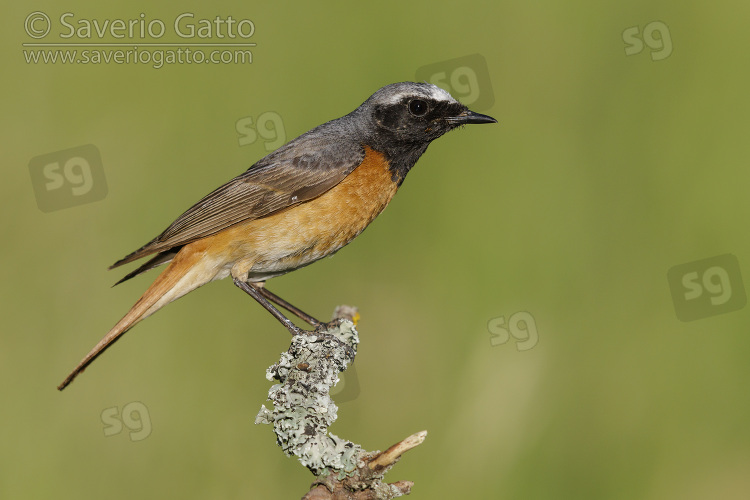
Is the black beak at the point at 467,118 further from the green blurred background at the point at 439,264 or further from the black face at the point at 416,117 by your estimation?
the green blurred background at the point at 439,264

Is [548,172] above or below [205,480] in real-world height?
above

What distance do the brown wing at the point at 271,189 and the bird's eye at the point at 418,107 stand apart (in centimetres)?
43

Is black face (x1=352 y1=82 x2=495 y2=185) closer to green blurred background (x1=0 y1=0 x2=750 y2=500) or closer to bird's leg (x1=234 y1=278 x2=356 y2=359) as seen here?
green blurred background (x1=0 y1=0 x2=750 y2=500)

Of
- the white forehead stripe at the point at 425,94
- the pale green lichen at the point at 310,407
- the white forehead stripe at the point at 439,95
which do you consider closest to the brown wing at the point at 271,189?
the white forehead stripe at the point at 425,94

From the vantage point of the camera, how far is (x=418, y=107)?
5.64 metres

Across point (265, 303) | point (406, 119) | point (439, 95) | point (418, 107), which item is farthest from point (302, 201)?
point (439, 95)

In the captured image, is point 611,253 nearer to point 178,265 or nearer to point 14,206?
point 178,265

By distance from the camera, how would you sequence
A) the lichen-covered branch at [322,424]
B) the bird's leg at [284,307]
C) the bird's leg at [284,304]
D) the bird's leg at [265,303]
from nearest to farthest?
the lichen-covered branch at [322,424] → the bird's leg at [284,307] → the bird's leg at [265,303] → the bird's leg at [284,304]

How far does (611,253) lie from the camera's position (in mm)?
6332

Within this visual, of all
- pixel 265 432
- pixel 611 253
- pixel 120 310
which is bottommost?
pixel 265 432

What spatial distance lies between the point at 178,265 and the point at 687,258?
366 centimetres

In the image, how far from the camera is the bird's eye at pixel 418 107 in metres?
5.62

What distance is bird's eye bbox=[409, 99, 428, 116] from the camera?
5.62m

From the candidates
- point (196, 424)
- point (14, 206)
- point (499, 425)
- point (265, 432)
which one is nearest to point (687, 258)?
point (499, 425)
